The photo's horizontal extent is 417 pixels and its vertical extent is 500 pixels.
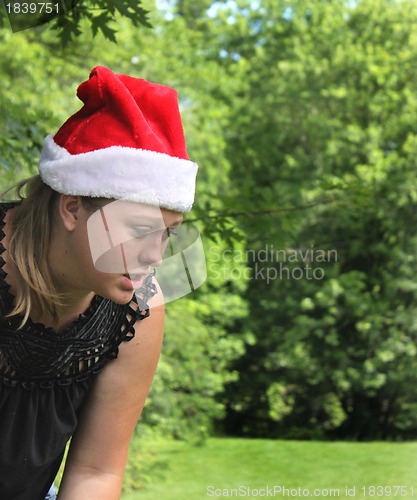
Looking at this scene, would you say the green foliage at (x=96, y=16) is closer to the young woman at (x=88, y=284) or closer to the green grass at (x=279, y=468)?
the young woman at (x=88, y=284)

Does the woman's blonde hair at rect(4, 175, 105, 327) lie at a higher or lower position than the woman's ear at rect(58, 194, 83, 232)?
lower

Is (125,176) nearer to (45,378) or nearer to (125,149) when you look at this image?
(125,149)

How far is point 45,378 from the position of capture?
61.7 inches

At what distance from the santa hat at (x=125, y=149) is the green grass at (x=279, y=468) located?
6.54 meters

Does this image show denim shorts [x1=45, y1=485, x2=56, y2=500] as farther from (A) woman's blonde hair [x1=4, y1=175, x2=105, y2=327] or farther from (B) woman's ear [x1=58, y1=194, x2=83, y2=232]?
(B) woman's ear [x1=58, y1=194, x2=83, y2=232]

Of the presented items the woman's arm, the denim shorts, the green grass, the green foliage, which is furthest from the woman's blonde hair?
the green grass

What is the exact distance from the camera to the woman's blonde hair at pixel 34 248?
4.73 ft

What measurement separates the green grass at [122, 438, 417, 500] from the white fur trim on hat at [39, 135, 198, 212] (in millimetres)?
6548

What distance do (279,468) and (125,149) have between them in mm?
8545

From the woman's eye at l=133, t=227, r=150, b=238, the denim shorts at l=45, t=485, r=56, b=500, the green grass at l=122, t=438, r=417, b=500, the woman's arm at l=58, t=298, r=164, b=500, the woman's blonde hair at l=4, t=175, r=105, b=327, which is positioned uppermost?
the woman's eye at l=133, t=227, r=150, b=238

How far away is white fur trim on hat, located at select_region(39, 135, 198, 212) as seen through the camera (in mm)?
1405

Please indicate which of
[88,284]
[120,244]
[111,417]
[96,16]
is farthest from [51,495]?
[96,16]

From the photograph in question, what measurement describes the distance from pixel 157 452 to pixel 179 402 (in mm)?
654

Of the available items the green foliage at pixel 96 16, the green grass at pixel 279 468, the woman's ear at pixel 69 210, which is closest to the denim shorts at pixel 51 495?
the woman's ear at pixel 69 210
